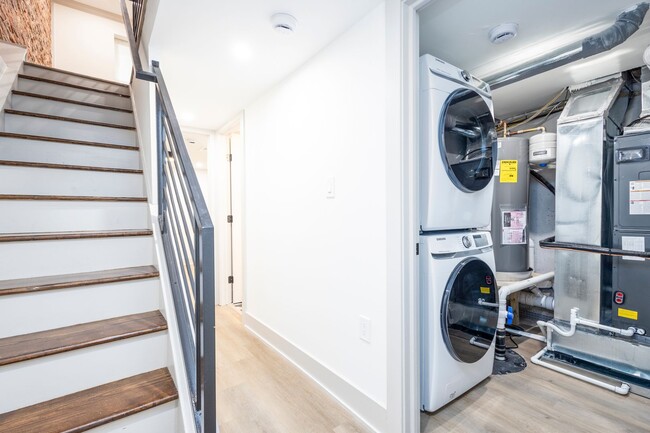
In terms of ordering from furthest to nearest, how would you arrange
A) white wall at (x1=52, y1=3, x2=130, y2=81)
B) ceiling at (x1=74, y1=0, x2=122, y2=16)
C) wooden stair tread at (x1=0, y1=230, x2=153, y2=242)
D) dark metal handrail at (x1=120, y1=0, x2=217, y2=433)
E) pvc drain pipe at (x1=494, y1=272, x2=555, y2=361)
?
ceiling at (x1=74, y1=0, x2=122, y2=16), white wall at (x1=52, y1=3, x2=130, y2=81), pvc drain pipe at (x1=494, y1=272, x2=555, y2=361), wooden stair tread at (x1=0, y1=230, x2=153, y2=242), dark metal handrail at (x1=120, y1=0, x2=217, y2=433)

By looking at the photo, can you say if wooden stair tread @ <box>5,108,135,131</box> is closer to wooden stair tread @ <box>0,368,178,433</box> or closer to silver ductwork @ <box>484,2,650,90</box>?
wooden stair tread @ <box>0,368,178,433</box>

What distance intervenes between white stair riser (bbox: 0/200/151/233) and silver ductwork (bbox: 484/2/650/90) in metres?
2.64

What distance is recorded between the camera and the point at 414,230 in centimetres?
145

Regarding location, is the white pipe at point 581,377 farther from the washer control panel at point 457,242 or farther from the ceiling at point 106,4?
the ceiling at point 106,4

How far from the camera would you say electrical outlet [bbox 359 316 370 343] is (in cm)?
168

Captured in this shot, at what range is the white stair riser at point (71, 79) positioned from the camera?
251cm

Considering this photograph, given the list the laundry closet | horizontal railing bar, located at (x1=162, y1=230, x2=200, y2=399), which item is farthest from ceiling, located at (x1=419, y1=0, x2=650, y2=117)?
horizontal railing bar, located at (x1=162, y1=230, x2=200, y2=399)

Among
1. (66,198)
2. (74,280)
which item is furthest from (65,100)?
(74,280)

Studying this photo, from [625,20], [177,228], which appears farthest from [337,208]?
[625,20]

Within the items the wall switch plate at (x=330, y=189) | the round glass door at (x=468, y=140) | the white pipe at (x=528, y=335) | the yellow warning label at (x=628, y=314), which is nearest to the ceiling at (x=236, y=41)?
the round glass door at (x=468, y=140)

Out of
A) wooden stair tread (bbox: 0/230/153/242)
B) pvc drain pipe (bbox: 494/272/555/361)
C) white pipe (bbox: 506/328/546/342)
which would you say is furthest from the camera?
white pipe (bbox: 506/328/546/342)

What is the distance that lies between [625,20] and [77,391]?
3.16 m

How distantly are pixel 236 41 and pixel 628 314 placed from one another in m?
3.29

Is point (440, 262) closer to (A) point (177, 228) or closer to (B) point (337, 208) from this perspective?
(B) point (337, 208)
